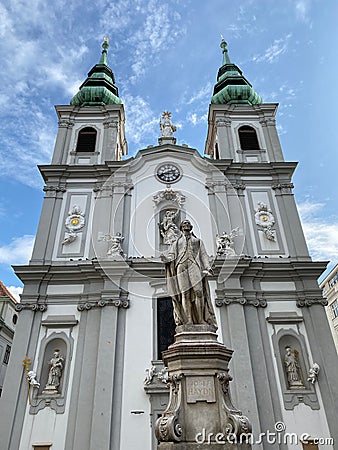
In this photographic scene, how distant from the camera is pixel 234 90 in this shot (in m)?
22.6

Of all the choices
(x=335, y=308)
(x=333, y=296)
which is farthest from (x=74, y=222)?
(x=333, y=296)

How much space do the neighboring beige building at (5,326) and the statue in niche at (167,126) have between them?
1360 centimetres

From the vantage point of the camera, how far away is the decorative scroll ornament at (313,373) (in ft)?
40.9

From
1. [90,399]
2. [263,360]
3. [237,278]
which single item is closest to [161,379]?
[90,399]

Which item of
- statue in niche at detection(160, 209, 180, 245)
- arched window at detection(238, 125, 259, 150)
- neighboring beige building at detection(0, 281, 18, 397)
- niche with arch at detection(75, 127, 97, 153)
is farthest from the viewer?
neighboring beige building at detection(0, 281, 18, 397)

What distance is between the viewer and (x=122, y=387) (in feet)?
40.4

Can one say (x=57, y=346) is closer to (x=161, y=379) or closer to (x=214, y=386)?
(x=161, y=379)

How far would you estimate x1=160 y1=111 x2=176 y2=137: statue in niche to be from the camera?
66.7ft

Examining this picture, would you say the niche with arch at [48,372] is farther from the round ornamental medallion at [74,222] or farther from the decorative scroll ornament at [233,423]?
the decorative scroll ornament at [233,423]

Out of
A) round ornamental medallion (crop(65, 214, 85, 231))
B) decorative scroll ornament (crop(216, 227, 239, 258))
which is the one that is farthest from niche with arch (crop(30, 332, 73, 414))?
decorative scroll ornament (crop(216, 227, 239, 258))

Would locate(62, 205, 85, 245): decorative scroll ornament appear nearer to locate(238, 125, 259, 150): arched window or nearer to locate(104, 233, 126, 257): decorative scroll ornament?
locate(104, 233, 126, 257): decorative scroll ornament

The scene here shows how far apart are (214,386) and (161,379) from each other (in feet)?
22.1

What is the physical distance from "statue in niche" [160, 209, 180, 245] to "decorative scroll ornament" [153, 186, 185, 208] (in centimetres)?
60

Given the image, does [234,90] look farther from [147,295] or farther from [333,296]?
[333,296]
